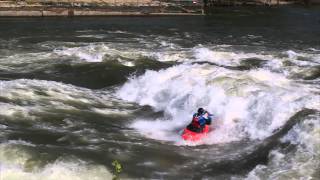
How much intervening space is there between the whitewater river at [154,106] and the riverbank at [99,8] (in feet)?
24.1

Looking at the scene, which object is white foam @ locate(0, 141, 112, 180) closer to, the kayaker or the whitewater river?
the whitewater river

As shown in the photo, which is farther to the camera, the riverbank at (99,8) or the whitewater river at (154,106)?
the riverbank at (99,8)

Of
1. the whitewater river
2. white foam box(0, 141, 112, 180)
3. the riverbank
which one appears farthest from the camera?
the riverbank

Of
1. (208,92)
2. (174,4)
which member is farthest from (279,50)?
(174,4)

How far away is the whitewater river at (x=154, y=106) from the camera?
1048 centimetres

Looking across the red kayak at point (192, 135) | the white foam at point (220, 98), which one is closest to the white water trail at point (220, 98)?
the white foam at point (220, 98)

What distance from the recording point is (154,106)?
15453 millimetres

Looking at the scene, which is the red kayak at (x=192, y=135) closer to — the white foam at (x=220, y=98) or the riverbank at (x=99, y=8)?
the white foam at (x=220, y=98)

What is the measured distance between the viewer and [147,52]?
22.5 metres

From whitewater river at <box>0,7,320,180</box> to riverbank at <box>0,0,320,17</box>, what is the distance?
Answer: 7.33m

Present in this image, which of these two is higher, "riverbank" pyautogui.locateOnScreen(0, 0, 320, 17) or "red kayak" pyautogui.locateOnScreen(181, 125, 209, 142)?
"riverbank" pyautogui.locateOnScreen(0, 0, 320, 17)

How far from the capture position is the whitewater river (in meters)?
10.5

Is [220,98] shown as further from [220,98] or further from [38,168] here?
[38,168]

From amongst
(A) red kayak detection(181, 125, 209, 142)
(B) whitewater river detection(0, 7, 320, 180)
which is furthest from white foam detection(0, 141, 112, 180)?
(A) red kayak detection(181, 125, 209, 142)
